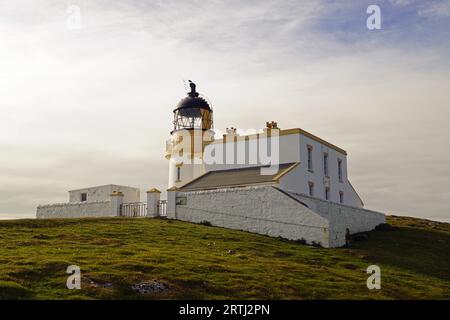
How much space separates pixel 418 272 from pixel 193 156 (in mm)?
23416

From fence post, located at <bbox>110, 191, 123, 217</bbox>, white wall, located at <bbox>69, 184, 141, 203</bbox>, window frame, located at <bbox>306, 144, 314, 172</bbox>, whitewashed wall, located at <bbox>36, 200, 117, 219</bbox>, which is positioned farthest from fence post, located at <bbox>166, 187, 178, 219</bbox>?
window frame, located at <bbox>306, 144, 314, 172</bbox>

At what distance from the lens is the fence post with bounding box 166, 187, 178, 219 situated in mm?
38500

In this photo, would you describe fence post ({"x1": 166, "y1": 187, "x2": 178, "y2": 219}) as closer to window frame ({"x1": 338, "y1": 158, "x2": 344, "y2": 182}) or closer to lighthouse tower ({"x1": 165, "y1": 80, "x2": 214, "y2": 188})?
lighthouse tower ({"x1": 165, "y1": 80, "x2": 214, "y2": 188})

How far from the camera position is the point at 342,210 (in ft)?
123

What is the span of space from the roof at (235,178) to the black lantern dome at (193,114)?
5.08 m

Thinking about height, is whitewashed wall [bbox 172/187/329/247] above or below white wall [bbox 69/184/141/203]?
below

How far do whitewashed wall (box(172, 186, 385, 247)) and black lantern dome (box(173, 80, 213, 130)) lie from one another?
33.3 feet

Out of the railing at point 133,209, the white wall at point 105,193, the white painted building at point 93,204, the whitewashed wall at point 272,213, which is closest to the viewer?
the whitewashed wall at point 272,213

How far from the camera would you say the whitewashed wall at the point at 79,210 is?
42219 millimetres

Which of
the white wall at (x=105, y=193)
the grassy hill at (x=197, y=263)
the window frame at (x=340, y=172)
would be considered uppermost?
the window frame at (x=340, y=172)

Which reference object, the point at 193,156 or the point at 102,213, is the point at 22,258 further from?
the point at 193,156

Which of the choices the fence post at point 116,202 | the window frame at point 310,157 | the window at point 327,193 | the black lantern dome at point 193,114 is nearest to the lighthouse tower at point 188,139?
the black lantern dome at point 193,114

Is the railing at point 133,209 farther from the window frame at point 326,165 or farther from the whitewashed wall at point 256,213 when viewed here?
the window frame at point 326,165

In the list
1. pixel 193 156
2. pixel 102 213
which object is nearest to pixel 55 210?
pixel 102 213
